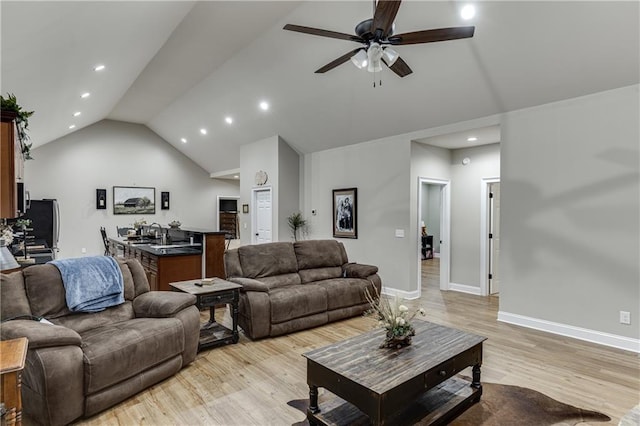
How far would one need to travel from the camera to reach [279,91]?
6.25 m

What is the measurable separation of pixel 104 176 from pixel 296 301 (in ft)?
28.1

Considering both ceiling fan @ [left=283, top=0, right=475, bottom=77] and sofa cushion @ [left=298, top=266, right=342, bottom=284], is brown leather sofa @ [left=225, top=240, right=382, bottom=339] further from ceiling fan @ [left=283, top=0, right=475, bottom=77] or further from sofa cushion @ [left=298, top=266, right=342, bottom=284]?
ceiling fan @ [left=283, top=0, right=475, bottom=77]

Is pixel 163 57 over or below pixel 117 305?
over

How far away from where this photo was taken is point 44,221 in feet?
26.5

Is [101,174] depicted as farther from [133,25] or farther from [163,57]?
[133,25]

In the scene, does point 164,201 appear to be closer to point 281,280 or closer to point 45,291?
point 281,280

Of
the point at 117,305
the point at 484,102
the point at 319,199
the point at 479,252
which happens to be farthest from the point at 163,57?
the point at 479,252

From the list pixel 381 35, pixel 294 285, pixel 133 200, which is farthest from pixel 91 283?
pixel 133 200

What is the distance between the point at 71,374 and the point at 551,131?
5.33 metres

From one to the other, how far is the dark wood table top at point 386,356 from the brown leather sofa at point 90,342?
4.56ft

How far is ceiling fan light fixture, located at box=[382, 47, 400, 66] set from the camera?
2909 mm

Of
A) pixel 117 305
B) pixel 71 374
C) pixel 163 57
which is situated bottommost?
pixel 71 374

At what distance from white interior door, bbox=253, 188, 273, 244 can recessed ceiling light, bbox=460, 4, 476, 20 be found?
5.34 metres

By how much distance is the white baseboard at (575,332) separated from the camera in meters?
3.79
